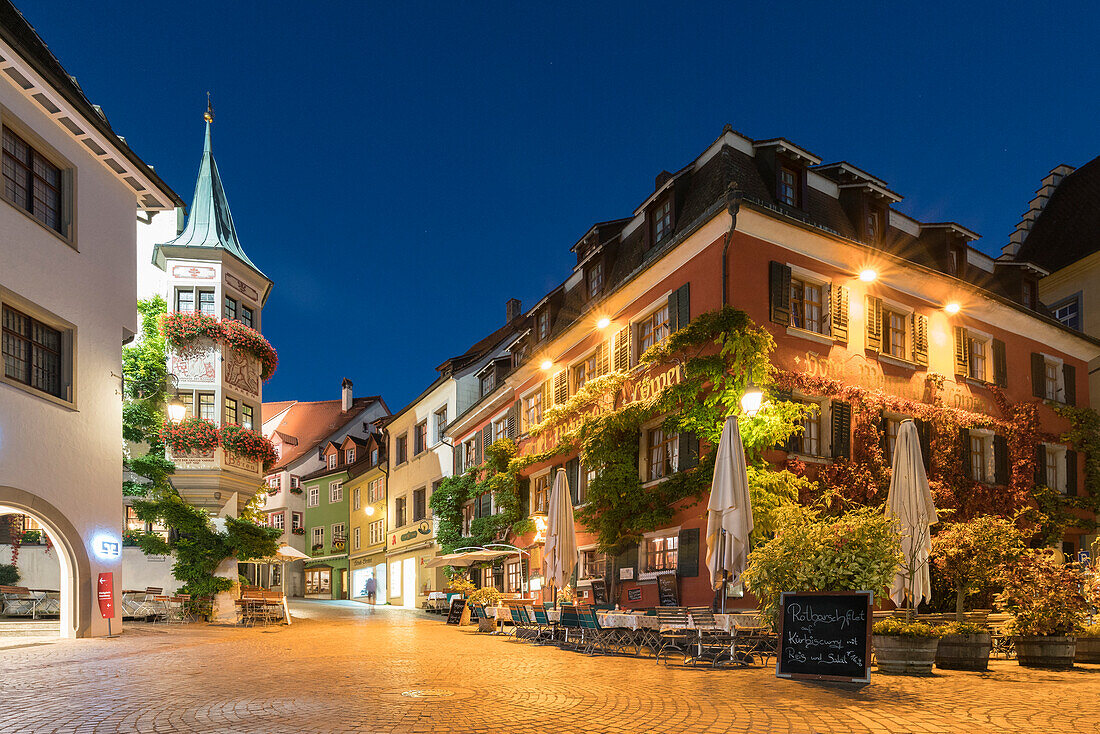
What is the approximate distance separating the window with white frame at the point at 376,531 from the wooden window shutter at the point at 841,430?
29.6 metres

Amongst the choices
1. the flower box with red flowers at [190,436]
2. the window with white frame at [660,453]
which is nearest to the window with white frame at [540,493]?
the window with white frame at [660,453]

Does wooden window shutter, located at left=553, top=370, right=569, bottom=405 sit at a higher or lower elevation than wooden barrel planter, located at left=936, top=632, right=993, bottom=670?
higher

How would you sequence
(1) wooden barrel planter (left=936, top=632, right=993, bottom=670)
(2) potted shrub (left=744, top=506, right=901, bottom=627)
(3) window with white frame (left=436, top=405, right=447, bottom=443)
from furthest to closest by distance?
(3) window with white frame (left=436, top=405, right=447, bottom=443) → (1) wooden barrel planter (left=936, top=632, right=993, bottom=670) → (2) potted shrub (left=744, top=506, right=901, bottom=627)

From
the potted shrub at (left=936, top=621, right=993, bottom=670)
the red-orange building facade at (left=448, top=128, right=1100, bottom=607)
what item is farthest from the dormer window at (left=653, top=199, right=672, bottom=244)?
the potted shrub at (left=936, top=621, right=993, bottom=670)

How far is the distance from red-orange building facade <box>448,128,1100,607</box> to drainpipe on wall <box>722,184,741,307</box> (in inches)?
1.9

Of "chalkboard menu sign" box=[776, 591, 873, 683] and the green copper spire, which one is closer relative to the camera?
"chalkboard menu sign" box=[776, 591, 873, 683]

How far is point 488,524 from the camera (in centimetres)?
3009

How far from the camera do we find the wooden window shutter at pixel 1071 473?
81.5ft

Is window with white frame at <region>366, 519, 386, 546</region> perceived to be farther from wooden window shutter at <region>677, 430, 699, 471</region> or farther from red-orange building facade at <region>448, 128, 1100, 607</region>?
wooden window shutter at <region>677, 430, 699, 471</region>

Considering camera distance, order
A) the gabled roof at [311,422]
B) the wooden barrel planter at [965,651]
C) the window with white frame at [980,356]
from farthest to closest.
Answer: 1. the gabled roof at [311,422]
2. the window with white frame at [980,356]
3. the wooden barrel planter at [965,651]

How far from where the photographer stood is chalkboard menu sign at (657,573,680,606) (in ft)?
62.0

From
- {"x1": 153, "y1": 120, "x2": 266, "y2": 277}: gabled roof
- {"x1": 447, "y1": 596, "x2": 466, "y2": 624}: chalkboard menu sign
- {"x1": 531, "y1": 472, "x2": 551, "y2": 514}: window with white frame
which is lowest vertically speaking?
{"x1": 447, "y1": 596, "x2": 466, "y2": 624}: chalkboard menu sign

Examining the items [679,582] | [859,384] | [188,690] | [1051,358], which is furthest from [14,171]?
[1051,358]

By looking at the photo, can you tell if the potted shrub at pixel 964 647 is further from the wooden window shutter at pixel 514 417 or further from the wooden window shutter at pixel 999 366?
the wooden window shutter at pixel 514 417
